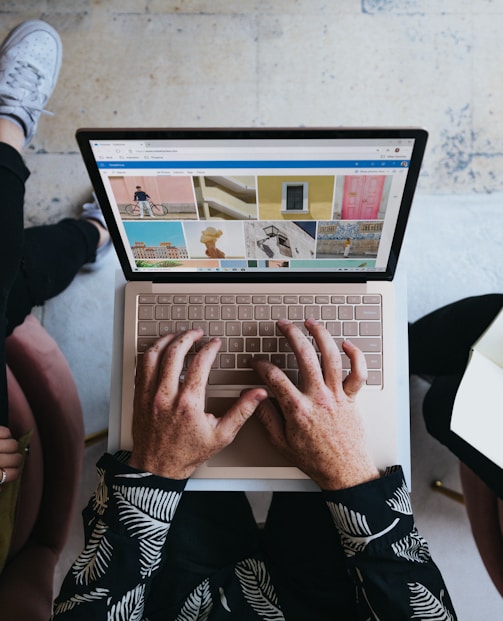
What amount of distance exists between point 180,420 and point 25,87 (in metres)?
1.02

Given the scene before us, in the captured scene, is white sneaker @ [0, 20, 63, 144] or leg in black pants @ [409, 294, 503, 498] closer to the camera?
leg in black pants @ [409, 294, 503, 498]

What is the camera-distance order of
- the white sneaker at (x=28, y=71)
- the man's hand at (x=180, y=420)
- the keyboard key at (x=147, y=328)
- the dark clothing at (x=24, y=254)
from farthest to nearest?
the white sneaker at (x=28, y=71) < the dark clothing at (x=24, y=254) < the keyboard key at (x=147, y=328) < the man's hand at (x=180, y=420)

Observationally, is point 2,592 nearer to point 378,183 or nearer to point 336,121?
point 378,183

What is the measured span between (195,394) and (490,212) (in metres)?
1.07

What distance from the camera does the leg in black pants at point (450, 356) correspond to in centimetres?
94

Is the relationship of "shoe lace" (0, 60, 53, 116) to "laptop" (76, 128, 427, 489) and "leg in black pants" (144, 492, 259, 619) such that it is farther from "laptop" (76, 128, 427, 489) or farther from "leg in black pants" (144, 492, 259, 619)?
"leg in black pants" (144, 492, 259, 619)

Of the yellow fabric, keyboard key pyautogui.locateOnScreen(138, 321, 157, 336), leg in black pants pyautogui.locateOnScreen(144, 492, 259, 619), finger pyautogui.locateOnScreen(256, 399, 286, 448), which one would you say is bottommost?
leg in black pants pyautogui.locateOnScreen(144, 492, 259, 619)

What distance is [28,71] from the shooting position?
132 cm

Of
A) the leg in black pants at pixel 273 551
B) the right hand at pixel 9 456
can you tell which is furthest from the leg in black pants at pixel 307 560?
the right hand at pixel 9 456

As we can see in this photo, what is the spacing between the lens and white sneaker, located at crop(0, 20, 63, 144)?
126cm

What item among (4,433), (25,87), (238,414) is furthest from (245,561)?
(25,87)

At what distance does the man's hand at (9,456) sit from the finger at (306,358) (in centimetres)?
54

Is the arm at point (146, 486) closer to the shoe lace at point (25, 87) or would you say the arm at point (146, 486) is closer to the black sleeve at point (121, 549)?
the black sleeve at point (121, 549)

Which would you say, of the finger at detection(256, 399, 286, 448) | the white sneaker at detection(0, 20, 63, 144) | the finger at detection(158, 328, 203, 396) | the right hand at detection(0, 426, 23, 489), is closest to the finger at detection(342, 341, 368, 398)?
the finger at detection(256, 399, 286, 448)
